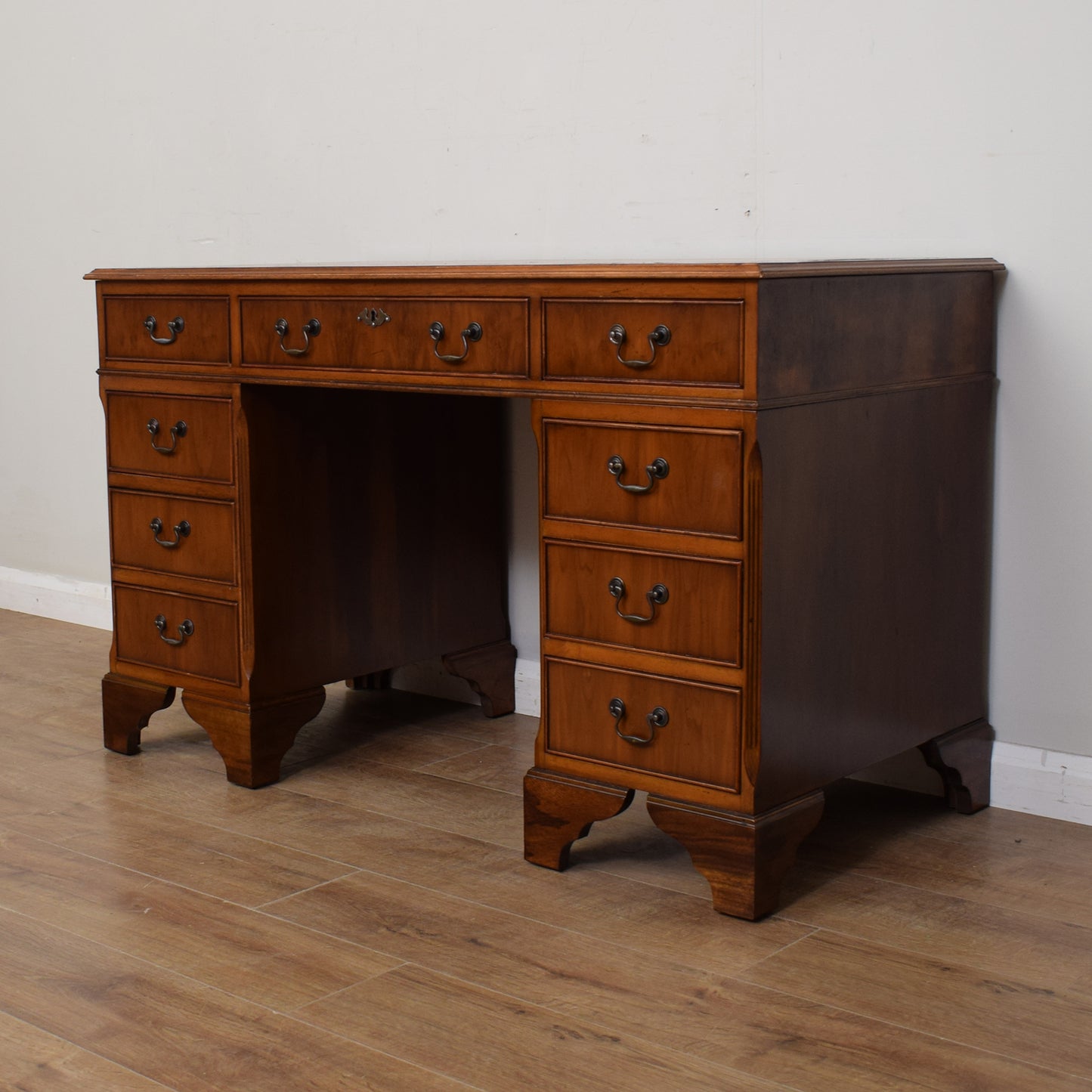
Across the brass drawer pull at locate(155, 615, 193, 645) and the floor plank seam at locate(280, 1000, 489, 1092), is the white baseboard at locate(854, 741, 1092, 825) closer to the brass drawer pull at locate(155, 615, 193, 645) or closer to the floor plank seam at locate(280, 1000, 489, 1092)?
the floor plank seam at locate(280, 1000, 489, 1092)

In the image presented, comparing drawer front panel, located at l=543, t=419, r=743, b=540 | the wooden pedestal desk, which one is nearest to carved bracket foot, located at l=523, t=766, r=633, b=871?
the wooden pedestal desk

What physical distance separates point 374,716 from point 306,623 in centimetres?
46

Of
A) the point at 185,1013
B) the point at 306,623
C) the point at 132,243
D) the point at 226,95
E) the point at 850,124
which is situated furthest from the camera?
the point at 132,243

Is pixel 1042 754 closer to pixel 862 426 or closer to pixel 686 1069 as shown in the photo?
pixel 862 426

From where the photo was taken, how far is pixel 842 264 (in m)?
1.98

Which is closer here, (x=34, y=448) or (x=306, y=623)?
(x=306, y=623)

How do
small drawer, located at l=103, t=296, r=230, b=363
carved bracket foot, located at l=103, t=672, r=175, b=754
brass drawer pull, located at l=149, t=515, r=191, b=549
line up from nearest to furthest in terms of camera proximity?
small drawer, located at l=103, t=296, r=230, b=363, brass drawer pull, located at l=149, t=515, r=191, b=549, carved bracket foot, located at l=103, t=672, r=175, b=754

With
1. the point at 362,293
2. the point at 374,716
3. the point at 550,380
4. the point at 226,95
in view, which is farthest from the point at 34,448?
the point at 550,380

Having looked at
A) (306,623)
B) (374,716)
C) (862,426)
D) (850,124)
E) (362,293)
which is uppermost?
(850,124)

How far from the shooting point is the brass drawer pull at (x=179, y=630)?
A: 8.56ft

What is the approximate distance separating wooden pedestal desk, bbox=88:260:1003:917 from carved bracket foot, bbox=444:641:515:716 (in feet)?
0.71

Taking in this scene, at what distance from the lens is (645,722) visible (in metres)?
2.01

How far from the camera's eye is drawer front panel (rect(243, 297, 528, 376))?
2.08 metres

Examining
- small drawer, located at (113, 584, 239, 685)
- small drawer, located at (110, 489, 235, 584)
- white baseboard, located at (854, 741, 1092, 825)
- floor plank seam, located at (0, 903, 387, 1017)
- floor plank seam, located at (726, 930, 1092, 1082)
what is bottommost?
floor plank seam, located at (0, 903, 387, 1017)
